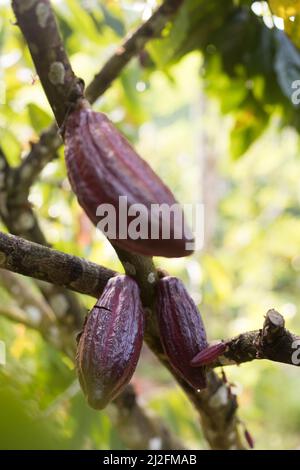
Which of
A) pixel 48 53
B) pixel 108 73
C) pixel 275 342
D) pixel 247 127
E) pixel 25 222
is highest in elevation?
pixel 247 127

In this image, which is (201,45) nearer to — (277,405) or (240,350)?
(240,350)

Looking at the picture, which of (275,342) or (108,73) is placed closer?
(275,342)

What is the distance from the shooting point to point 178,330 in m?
0.55

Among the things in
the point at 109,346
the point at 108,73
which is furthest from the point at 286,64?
the point at 109,346

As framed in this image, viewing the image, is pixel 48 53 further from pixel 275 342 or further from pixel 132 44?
pixel 132 44

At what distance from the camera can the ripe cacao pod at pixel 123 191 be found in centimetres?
45

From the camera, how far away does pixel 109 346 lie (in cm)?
50

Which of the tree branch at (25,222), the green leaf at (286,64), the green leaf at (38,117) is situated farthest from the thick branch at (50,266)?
the green leaf at (38,117)

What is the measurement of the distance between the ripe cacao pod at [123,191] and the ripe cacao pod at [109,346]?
0.24 feet

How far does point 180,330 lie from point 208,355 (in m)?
0.03

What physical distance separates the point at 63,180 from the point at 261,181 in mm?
6239

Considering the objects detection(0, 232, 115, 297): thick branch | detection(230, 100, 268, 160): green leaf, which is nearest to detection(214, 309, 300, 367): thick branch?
detection(0, 232, 115, 297): thick branch

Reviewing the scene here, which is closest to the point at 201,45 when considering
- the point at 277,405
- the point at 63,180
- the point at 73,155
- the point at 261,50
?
the point at 261,50

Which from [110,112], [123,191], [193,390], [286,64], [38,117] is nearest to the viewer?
[123,191]
